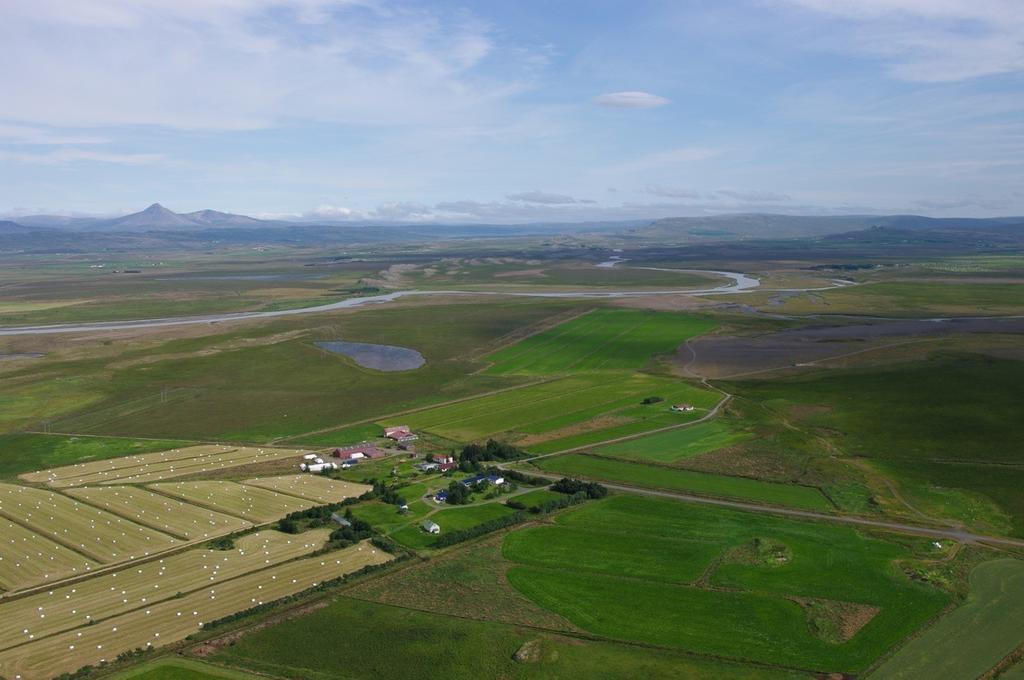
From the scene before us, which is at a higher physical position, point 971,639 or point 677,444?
point 677,444

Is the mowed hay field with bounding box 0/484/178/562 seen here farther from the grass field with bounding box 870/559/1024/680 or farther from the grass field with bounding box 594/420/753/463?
the grass field with bounding box 870/559/1024/680

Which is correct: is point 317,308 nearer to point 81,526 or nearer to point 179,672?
point 81,526

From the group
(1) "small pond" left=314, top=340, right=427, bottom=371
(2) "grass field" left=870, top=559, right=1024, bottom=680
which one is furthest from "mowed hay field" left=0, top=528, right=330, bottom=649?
(1) "small pond" left=314, top=340, right=427, bottom=371

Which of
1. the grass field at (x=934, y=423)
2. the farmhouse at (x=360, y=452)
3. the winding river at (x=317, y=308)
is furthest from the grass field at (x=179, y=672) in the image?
the winding river at (x=317, y=308)

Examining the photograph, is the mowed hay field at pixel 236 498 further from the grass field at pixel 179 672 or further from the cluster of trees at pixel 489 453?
the grass field at pixel 179 672

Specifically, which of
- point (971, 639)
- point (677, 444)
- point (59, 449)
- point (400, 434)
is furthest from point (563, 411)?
point (59, 449)

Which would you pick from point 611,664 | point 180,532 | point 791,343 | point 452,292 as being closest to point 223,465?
point 180,532

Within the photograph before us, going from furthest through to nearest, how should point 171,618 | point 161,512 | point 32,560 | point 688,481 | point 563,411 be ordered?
point 563,411 → point 688,481 → point 161,512 → point 32,560 → point 171,618
